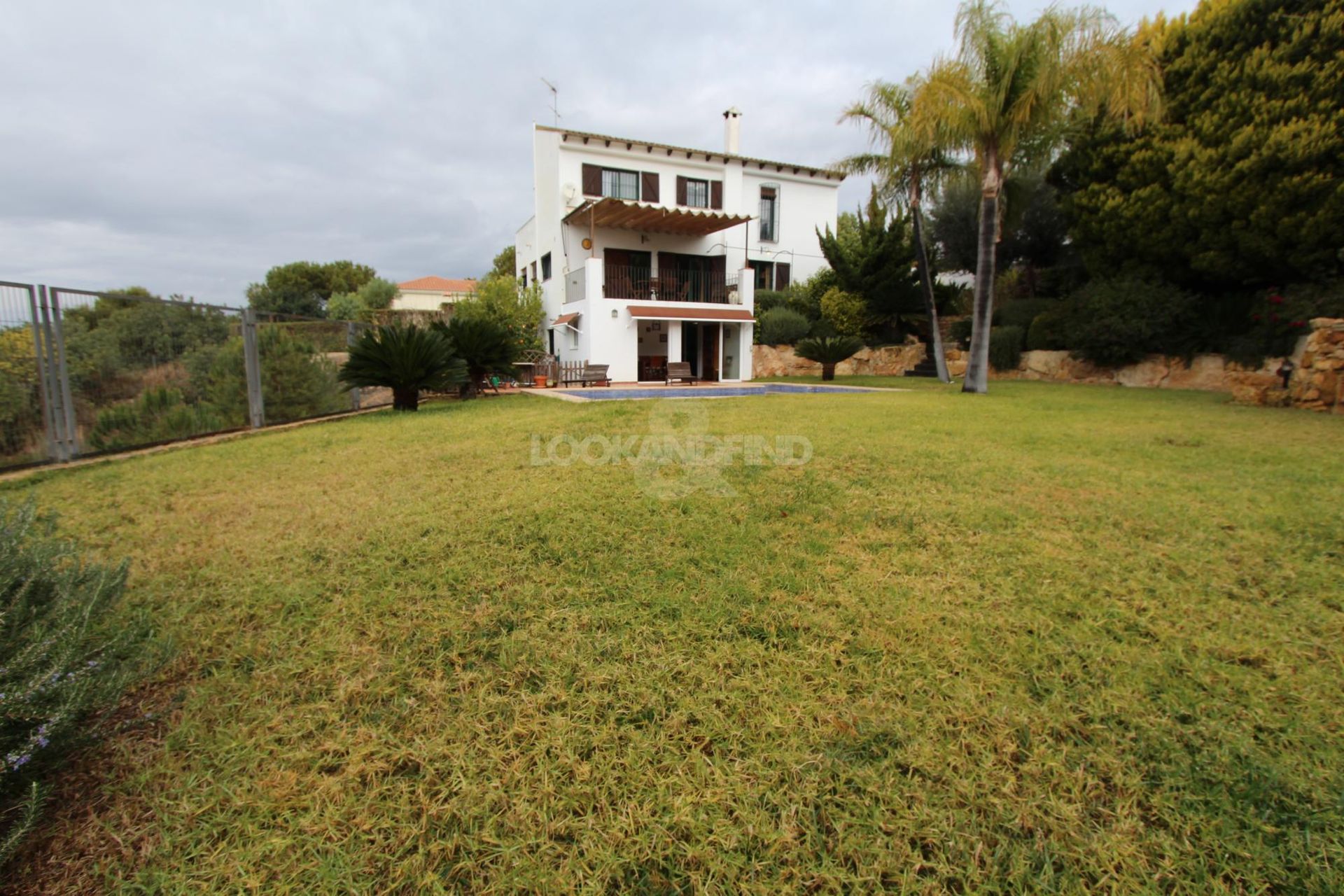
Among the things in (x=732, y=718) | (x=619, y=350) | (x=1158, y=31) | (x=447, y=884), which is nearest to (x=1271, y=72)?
(x=1158, y=31)

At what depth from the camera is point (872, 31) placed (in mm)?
10641

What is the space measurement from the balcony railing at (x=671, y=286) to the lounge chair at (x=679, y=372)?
269 centimetres

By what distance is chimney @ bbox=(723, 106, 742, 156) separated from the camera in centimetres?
2473

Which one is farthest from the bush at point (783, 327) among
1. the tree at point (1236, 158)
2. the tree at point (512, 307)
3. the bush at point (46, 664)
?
the bush at point (46, 664)

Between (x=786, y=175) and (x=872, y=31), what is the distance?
49.8ft

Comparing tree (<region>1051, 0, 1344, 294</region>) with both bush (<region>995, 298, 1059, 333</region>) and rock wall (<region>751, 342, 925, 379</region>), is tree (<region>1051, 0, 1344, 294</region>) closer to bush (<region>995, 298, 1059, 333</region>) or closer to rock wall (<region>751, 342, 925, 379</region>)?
bush (<region>995, 298, 1059, 333</region>)

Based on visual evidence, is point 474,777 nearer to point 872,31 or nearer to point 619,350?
point 872,31

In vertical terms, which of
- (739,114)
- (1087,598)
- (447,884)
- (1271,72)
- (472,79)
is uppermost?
(739,114)

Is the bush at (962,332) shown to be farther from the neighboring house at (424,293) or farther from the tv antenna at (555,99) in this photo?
the neighboring house at (424,293)

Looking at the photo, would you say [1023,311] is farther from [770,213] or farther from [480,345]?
[480,345]

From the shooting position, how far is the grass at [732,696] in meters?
1.46

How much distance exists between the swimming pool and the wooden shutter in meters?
8.51

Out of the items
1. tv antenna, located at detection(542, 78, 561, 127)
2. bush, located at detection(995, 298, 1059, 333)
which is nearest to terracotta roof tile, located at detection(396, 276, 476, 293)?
tv antenna, located at detection(542, 78, 561, 127)

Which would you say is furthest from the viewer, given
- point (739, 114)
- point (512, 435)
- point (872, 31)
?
point (739, 114)
